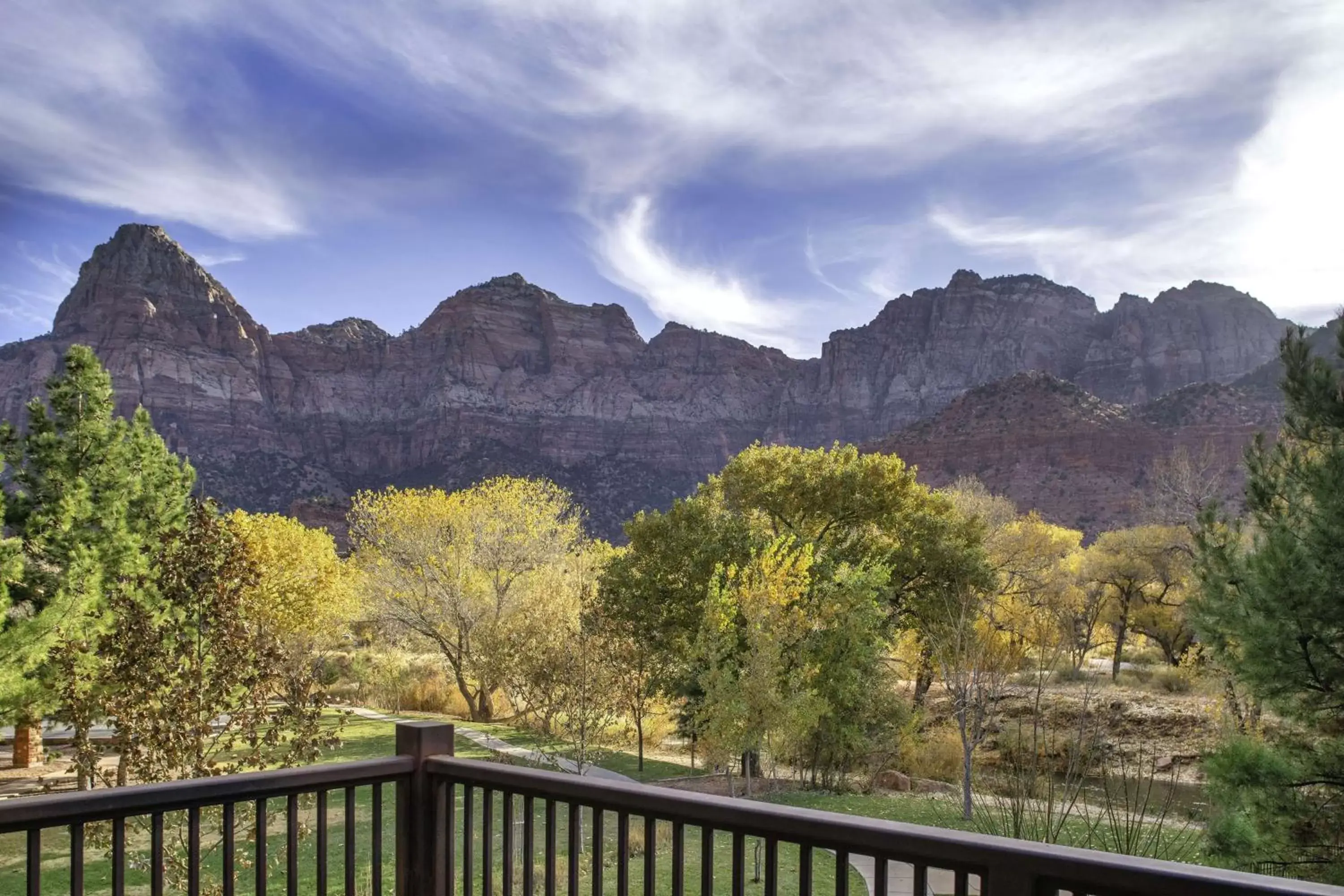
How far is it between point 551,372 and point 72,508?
95699 millimetres

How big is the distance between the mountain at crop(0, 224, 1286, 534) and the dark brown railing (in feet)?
214

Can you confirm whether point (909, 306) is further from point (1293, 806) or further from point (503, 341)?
point (1293, 806)

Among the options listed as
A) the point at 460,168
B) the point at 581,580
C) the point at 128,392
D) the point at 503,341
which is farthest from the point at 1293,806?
the point at 503,341

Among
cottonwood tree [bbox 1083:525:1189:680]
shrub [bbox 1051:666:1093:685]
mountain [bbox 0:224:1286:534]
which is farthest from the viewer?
mountain [bbox 0:224:1286:534]

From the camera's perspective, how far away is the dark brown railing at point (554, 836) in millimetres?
1543

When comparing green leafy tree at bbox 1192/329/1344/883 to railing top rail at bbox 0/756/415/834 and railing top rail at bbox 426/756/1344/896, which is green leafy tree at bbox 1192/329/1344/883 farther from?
railing top rail at bbox 0/756/415/834

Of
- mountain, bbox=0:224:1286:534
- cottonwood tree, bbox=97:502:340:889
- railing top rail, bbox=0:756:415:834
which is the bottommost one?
cottonwood tree, bbox=97:502:340:889

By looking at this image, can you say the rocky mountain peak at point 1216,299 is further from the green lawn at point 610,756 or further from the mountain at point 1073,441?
the green lawn at point 610,756

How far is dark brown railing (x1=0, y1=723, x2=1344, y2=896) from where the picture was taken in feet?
5.06

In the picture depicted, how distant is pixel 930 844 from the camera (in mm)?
1659

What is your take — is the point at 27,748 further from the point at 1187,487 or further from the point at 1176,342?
the point at 1176,342

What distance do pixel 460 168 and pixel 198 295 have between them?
89.7 metres

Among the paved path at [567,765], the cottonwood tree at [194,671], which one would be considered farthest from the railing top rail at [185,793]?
the paved path at [567,765]

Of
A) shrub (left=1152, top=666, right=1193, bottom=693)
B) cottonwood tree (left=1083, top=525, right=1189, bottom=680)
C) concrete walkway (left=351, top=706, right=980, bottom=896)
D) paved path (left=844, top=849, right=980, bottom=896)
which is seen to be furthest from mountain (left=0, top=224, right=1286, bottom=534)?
paved path (left=844, top=849, right=980, bottom=896)
